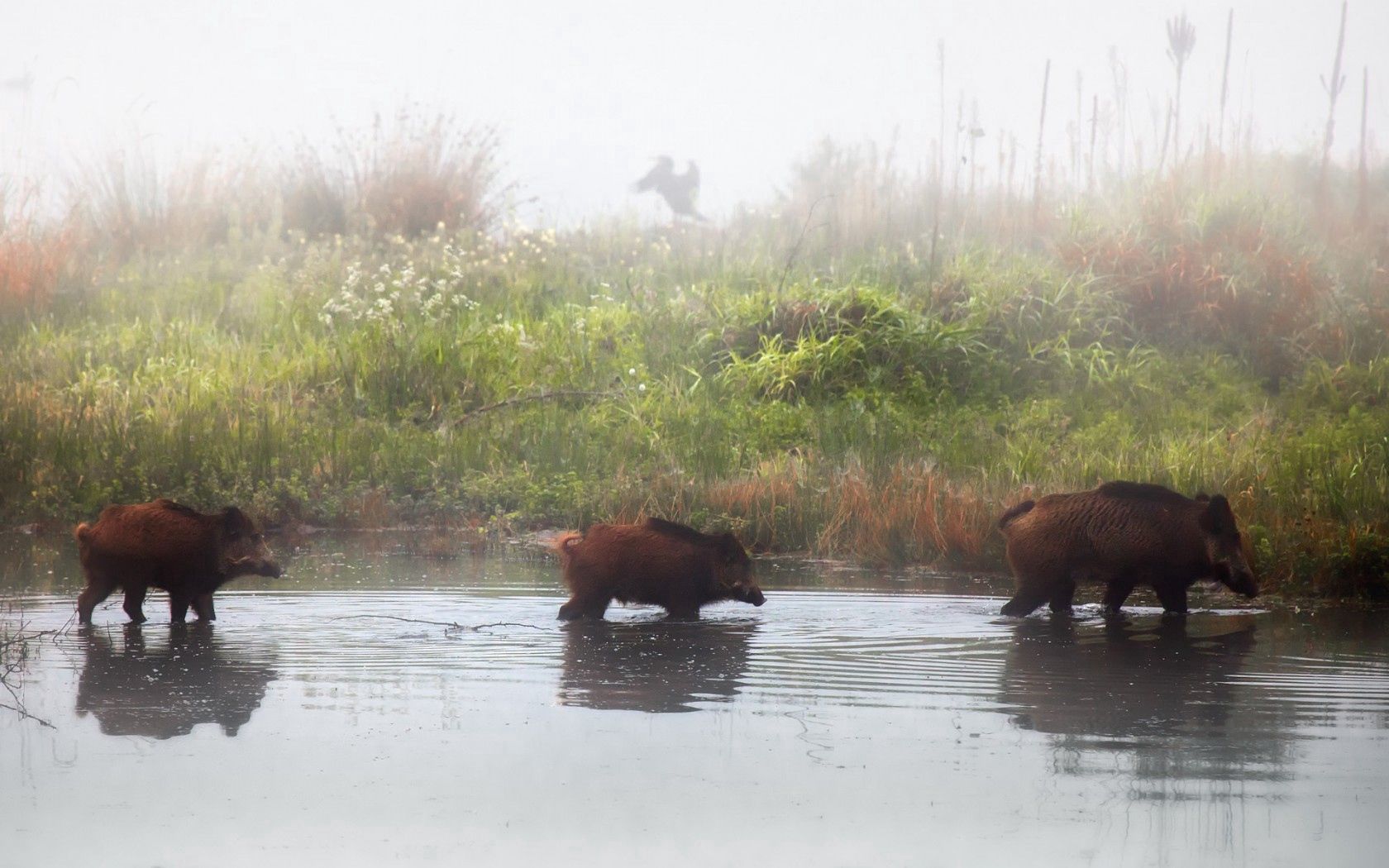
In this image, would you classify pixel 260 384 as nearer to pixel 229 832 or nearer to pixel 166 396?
pixel 166 396

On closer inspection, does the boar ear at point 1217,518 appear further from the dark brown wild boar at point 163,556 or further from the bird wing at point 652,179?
the bird wing at point 652,179

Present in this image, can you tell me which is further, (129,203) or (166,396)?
(129,203)

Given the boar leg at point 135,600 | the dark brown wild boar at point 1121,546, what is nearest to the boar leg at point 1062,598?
the dark brown wild boar at point 1121,546

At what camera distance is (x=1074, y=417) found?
1683cm

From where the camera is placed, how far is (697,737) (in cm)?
619

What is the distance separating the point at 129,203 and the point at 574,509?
14.6 m

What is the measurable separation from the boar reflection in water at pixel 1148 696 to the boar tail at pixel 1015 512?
630mm

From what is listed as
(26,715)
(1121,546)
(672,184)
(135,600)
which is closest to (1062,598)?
(1121,546)

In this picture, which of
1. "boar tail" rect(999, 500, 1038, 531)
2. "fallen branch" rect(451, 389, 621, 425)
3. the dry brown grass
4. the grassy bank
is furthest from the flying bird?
"boar tail" rect(999, 500, 1038, 531)

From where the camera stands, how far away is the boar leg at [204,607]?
8.90 m

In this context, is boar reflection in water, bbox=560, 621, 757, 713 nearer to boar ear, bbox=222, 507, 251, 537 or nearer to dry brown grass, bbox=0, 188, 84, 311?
→ boar ear, bbox=222, 507, 251, 537

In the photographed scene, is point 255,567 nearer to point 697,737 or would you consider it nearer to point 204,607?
point 204,607

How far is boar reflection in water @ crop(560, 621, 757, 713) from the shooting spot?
274 inches

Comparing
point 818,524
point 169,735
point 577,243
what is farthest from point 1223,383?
point 169,735
